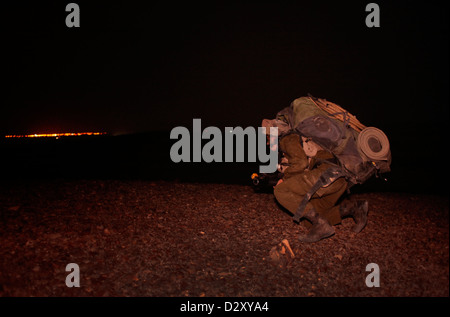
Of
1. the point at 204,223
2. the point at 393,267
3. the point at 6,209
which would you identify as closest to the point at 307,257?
the point at 393,267

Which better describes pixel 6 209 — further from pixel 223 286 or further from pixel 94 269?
pixel 223 286

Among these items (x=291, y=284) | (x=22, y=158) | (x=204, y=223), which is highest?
(x=22, y=158)

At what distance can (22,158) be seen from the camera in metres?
13.2

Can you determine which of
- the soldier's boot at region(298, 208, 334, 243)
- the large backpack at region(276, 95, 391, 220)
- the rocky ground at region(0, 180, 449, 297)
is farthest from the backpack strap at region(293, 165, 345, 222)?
the rocky ground at region(0, 180, 449, 297)

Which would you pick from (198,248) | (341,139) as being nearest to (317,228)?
(341,139)

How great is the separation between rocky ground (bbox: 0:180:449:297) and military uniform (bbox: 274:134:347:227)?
729 millimetres

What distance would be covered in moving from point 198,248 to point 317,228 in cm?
194

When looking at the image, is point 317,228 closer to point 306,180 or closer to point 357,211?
point 306,180

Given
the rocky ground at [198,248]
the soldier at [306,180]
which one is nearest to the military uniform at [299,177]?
the soldier at [306,180]

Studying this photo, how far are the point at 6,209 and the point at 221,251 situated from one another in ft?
13.6

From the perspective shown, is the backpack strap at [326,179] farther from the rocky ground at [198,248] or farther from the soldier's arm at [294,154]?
the rocky ground at [198,248]

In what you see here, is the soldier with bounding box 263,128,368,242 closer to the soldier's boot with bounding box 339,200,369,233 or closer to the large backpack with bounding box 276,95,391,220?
the large backpack with bounding box 276,95,391,220

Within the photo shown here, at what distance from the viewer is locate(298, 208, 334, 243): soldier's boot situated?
16.2 feet

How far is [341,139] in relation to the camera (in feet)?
15.5
